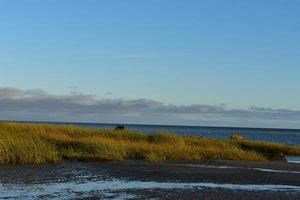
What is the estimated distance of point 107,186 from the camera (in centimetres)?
2492

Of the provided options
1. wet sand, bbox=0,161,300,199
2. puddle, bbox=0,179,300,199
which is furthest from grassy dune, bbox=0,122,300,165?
puddle, bbox=0,179,300,199

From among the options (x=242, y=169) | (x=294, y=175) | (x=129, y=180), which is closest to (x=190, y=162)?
(x=242, y=169)

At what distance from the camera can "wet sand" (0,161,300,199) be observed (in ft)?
74.0

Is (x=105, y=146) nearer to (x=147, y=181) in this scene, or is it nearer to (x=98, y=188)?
(x=147, y=181)

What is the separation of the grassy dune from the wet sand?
182 cm

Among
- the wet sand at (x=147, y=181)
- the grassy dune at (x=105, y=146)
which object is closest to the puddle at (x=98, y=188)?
the wet sand at (x=147, y=181)

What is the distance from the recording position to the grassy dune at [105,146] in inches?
1316

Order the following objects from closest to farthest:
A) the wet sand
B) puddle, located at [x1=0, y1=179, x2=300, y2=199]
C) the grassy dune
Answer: puddle, located at [x1=0, y1=179, x2=300, y2=199], the wet sand, the grassy dune

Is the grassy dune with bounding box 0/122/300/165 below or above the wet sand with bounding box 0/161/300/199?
above

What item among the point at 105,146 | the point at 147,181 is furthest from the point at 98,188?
the point at 105,146

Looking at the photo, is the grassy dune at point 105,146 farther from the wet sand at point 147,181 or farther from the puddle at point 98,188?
the puddle at point 98,188

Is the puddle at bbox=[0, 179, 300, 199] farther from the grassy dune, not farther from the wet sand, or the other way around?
the grassy dune

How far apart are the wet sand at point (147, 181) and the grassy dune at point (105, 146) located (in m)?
1.82

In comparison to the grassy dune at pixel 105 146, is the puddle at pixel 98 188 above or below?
below
